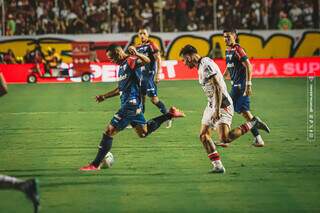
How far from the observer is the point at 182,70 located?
36125mm

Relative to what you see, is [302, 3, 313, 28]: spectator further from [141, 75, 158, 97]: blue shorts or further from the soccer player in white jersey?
the soccer player in white jersey

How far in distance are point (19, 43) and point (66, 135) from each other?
20905 millimetres

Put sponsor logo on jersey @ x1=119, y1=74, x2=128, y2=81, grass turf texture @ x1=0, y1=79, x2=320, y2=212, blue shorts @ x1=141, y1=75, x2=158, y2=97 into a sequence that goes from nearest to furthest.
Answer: grass turf texture @ x1=0, y1=79, x2=320, y2=212 < sponsor logo on jersey @ x1=119, y1=74, x2=128, y2=81 < blue shorts @ x1=141, y1=75, x2=158, y2=97

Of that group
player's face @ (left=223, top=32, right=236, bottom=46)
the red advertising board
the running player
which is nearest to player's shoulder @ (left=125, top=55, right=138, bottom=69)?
player's face @ (left=223, top=32, right=236, bottom=46)

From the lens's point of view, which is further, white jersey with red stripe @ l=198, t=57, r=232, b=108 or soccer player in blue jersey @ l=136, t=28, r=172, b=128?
soccer player in blue jersey @ l=136, t=28, r=172, b=128

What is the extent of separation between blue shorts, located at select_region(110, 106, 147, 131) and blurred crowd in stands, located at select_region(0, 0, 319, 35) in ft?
82.1

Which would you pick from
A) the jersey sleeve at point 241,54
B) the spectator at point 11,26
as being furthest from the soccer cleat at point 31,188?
the spectator at point 11,26

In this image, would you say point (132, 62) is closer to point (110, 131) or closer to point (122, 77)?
point (122, 77)

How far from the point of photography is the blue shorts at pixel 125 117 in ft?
44.0

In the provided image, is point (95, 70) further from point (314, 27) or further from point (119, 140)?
point (119, 140)

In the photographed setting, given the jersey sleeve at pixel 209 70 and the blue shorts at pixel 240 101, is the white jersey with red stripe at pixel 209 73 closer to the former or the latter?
the jersey sleeve at pixel 209 70

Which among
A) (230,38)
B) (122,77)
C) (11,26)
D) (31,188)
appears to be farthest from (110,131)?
(11,26)

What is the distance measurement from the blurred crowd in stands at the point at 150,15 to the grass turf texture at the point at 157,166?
14593 mm

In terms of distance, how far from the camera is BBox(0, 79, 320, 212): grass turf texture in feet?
35.4
